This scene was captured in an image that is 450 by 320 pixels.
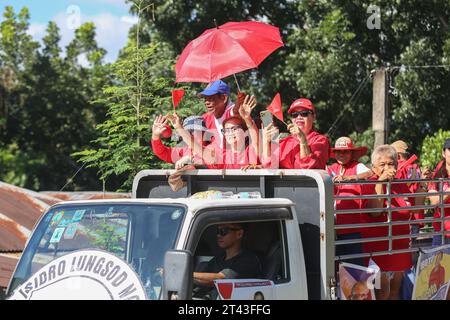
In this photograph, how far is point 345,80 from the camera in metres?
17.8

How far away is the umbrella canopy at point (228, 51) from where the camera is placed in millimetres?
6613

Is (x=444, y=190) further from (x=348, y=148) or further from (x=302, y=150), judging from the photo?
(x=302, y=150)

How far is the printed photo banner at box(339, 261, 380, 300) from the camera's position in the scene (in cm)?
486

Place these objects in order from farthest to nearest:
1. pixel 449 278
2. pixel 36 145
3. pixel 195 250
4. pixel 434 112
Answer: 1. pixel 36 145
2. pixel 434 112
3. pixel 449 278
4. pixel 195 250

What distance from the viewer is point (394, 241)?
5.55m

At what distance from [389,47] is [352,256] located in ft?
46.0

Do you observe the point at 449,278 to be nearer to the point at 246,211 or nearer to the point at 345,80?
the point at 246,211

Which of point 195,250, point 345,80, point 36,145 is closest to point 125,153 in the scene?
point 195,250

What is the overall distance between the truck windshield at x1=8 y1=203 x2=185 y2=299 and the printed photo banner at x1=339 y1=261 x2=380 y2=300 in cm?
124

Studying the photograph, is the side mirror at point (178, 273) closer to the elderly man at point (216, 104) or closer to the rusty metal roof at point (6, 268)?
the elderly man at point (216, 104)

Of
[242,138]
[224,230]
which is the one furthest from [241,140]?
[224,230]

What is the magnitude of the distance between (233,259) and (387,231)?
1.47 meters

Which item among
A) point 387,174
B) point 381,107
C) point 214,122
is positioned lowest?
point 387,174
